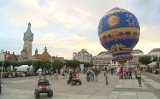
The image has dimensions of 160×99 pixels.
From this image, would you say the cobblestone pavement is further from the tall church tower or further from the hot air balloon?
the tall church tower

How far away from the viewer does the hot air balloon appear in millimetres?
46875

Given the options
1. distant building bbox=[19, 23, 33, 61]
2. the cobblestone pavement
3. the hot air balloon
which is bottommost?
the cobblestone pavement

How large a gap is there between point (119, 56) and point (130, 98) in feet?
99.3

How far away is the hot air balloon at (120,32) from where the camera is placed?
154ft

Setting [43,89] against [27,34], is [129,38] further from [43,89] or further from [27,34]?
[27,34]

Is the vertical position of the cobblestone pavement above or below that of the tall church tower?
below

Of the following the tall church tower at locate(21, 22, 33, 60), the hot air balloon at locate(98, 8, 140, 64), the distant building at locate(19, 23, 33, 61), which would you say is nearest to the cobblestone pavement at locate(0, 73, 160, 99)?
the hot air balloon at locate(98, 8, 140, 64)

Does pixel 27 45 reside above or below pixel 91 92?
above

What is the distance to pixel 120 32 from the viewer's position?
4672 cm

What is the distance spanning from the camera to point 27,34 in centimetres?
18425

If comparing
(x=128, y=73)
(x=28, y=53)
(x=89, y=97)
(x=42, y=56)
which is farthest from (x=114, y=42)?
(x=28, y=53)

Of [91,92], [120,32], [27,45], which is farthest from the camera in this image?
[27,45]

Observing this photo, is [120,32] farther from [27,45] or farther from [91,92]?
[27,45]

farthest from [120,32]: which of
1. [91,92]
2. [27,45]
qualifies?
[27,45]
